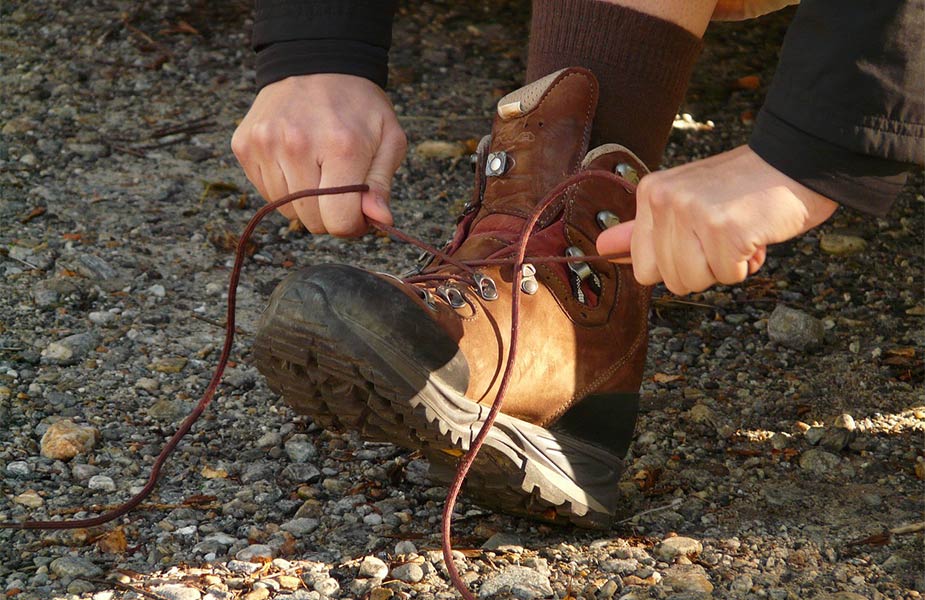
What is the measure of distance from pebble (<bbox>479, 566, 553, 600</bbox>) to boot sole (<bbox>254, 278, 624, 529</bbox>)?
98 millimetres

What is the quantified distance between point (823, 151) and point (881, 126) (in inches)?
2.3

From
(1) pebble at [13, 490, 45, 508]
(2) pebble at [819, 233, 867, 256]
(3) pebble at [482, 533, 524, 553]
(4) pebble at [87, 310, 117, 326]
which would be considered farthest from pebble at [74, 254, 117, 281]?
(2) pebble at [819, 233, 867, 256]

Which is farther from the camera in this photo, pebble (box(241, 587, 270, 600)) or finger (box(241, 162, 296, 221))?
finger (box(241, 162, 296, 221))

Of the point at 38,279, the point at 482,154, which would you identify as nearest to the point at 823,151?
the point at 482,154

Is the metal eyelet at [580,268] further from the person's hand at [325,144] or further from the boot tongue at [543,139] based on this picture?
the person's hand at [325,144]

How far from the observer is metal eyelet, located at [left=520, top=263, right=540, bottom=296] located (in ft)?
4.83

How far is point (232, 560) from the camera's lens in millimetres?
1383

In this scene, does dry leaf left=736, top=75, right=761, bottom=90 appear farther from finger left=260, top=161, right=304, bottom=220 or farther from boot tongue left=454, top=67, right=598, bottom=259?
finger left=260, top=161, right=304, bottom=220

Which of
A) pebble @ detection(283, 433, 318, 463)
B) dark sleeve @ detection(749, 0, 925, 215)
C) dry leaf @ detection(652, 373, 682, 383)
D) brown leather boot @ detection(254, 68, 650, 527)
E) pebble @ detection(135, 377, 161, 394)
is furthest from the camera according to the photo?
dry leaf @ detection(652, 373, 682, 383)

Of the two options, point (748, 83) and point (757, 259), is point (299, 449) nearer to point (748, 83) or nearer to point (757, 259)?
point (757, 259)

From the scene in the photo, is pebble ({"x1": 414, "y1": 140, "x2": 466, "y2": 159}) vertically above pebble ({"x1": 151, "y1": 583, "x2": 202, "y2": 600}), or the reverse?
pebble ({"x1": 151, "y1": 583, "x2": 202, "y2": 600})

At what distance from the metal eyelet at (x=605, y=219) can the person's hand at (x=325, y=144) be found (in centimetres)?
31

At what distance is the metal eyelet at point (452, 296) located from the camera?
4.63 ft

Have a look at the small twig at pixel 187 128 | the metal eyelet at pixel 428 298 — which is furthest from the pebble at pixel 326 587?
the small twig at pixel 187 128
